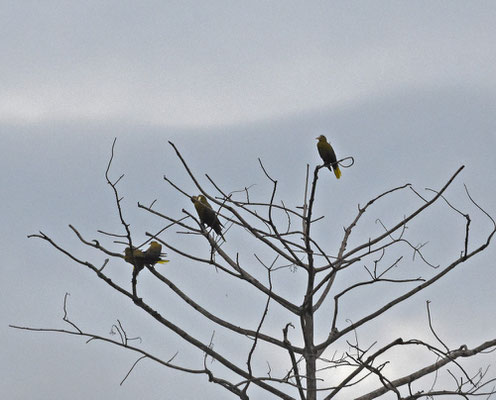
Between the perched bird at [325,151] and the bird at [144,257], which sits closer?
the bird at [144,257]

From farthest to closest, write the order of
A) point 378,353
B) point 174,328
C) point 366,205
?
1. point 366,205
2. point 174,328
3. point 378,353

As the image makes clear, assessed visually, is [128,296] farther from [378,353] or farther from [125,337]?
[378,353]

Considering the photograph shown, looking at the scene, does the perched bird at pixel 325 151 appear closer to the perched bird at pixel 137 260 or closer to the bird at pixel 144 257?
the bird at pixel 144 257

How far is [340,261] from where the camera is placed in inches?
213

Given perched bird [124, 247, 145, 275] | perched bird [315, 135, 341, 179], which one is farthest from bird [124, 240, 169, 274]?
perched bird [315, 135, 341, 179]

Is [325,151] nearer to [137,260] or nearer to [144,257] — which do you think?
[144,257]

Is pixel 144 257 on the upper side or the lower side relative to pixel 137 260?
upper

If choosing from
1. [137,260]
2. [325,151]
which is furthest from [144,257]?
[325,151]

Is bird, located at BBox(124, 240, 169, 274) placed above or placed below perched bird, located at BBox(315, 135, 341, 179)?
below

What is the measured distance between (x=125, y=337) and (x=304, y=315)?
1.45 metres

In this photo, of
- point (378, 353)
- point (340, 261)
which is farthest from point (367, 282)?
point (378, 353)

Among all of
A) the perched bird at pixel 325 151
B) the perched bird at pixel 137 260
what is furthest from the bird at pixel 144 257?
the perched bird at pixel 325 151

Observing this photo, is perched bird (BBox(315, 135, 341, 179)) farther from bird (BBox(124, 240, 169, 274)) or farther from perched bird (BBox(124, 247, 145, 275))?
perched bird (BBox(124, 247, 145, 275))

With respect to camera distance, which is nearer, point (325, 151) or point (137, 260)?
point (137, 260)
